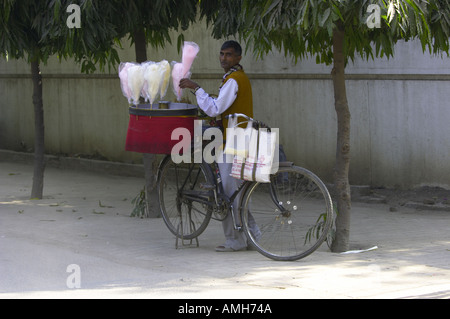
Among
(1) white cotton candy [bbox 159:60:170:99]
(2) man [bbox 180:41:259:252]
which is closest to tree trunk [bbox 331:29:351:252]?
(2) man [bbox 180:41:259:252]

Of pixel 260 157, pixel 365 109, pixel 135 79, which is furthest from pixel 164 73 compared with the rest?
pixel 365 109

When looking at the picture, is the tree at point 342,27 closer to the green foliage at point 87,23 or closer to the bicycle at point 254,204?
the bicycle at point 254,204

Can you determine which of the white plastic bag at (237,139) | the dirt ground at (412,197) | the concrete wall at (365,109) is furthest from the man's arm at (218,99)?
the concrete wall at (365,109)

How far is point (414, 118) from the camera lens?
10.5 meters

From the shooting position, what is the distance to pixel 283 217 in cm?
670

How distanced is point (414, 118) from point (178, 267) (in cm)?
507

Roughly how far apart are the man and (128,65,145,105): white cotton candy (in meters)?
0.42

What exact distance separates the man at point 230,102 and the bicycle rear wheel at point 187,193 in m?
0.21

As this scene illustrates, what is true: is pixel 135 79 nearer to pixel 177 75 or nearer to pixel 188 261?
pixel 177 75

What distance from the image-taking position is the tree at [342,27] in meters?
5.98

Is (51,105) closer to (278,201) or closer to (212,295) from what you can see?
(278,201)

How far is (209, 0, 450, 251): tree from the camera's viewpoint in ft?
19.6

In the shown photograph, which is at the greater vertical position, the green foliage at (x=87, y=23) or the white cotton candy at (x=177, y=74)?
the green foliage at (x=87, y=23)

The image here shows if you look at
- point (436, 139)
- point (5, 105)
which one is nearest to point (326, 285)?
point (436, 139)
